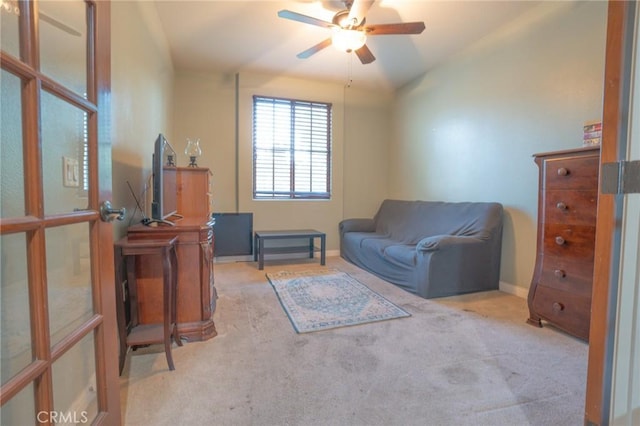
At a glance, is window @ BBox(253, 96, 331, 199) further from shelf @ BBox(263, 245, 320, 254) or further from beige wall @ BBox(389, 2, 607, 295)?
beige wall @ BBox(389, 2, 607, 295)

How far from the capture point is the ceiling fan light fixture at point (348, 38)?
253 centimetres

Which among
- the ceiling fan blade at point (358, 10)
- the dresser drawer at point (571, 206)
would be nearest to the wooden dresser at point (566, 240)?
the dresser drawer at point (571, 206)

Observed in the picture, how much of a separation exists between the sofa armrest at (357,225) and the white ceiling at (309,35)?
222 cm

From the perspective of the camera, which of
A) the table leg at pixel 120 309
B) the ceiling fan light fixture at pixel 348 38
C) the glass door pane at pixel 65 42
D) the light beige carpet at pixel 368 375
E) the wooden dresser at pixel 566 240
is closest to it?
the glass door pane at pixel 65 42

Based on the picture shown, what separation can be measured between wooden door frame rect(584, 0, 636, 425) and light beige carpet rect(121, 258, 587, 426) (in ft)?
1.75

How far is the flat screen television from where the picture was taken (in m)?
1.84

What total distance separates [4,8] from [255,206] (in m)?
3.89

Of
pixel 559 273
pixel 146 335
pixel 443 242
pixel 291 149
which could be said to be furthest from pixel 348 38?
pixel 146 335

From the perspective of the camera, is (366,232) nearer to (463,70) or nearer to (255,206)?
(255,206)

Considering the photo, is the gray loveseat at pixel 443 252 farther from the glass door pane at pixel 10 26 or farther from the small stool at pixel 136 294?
the glass door pane at pixel 10 26

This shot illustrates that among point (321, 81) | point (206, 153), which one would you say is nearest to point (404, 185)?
point (321, 81)

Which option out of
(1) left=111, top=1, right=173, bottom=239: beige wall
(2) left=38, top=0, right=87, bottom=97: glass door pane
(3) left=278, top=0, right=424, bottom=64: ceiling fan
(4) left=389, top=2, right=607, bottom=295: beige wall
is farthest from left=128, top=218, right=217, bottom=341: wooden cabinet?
(4) left=389, top=2, right=607, bottom=295: beige wall

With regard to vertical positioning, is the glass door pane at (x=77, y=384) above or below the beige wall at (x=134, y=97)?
below

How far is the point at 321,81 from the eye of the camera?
15.4ft
